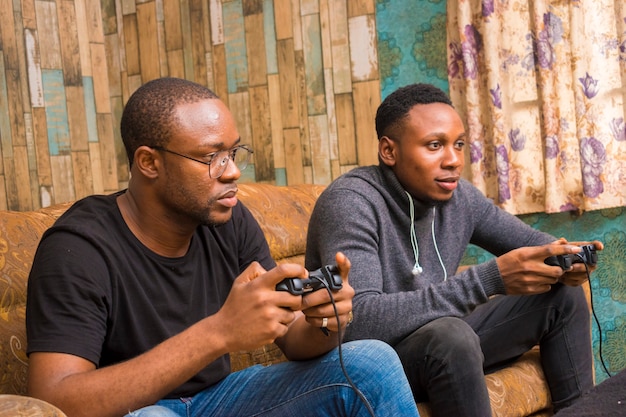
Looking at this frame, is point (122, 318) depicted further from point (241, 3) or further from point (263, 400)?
point (241, 3)

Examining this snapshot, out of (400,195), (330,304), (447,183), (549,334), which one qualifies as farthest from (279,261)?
(330,304)

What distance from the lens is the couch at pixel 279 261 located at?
1738 millimetres

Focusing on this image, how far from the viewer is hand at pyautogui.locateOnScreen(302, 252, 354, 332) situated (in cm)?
147

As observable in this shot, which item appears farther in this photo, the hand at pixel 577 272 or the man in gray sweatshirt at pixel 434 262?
the hand at pixel 577 272

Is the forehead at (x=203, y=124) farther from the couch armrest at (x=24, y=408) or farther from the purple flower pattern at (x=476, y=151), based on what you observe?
the purple flower pattern at (x=476, y=151)

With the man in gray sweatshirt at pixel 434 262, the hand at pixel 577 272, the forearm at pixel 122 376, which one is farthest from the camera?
the hand at pixel 577 272

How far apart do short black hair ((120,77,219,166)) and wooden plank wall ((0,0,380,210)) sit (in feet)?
6.85

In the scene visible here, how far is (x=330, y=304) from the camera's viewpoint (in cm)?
150

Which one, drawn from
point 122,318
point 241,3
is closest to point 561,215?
point 241,3

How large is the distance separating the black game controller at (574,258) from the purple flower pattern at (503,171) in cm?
127

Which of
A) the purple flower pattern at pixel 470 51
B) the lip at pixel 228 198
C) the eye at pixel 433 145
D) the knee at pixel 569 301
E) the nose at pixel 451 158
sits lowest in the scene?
the knee at pixel 569 301

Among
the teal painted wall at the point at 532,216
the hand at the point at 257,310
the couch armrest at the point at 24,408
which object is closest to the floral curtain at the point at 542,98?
the teal painted wall at the point at 532,216

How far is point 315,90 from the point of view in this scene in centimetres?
390

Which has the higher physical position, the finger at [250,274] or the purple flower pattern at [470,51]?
the purple flower pattern at [470,51]
